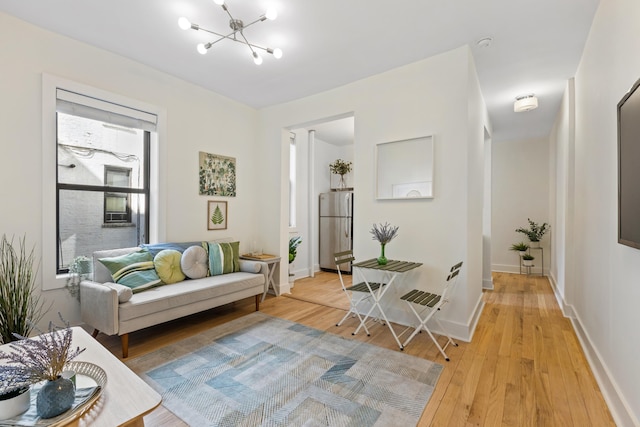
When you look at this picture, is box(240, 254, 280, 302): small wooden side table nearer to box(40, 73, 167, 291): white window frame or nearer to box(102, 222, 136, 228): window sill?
box(102, 222, 136, 228): window sill

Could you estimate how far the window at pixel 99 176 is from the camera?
2947 mm

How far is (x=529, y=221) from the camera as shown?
6.01 m

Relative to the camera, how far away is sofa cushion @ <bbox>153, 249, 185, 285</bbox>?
3.11 m

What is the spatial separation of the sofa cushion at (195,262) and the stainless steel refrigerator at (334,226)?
3081mm

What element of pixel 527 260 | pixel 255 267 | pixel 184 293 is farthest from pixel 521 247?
pixel 184 293

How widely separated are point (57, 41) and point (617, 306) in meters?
5.02

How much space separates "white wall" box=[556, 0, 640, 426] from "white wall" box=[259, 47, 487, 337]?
936mm

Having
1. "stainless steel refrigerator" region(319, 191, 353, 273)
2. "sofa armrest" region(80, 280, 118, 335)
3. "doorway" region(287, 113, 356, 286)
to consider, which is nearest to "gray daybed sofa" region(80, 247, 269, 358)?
"sofa armrest" region(80, 280, 118, 335)

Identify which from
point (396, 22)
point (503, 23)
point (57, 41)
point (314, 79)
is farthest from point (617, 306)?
point (57, 41)

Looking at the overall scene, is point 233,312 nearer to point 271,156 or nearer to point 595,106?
point 271,156

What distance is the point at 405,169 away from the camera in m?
3.26

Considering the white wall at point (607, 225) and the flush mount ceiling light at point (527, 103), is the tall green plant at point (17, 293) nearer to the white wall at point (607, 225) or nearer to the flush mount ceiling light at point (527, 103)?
the white wall at point (607, 225)

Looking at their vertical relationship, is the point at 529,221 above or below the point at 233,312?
above

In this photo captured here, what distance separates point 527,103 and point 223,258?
4.50 meters
